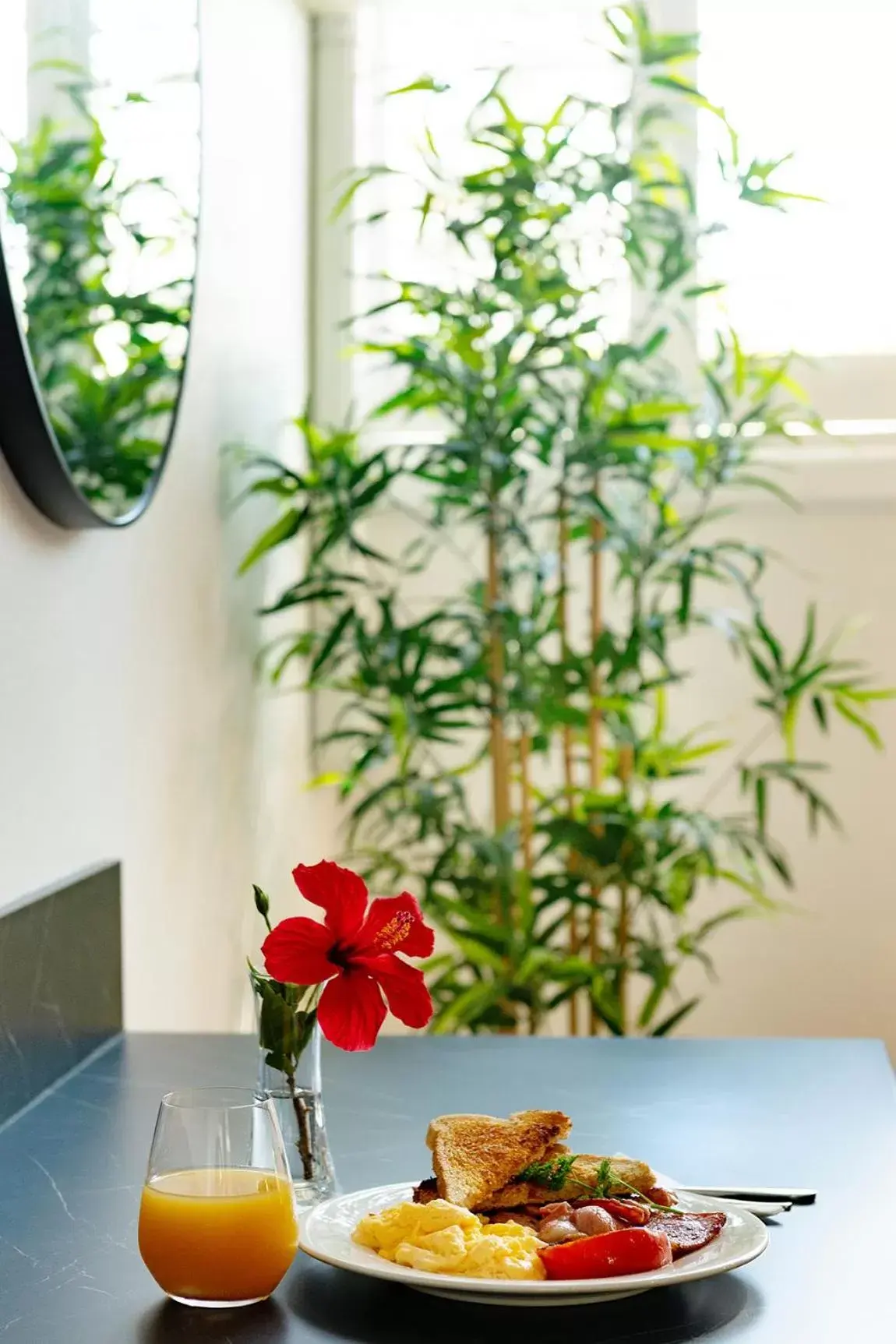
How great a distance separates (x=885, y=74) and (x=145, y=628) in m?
1.80

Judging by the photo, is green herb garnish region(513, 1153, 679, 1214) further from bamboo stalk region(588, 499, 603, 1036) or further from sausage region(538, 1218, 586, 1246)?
bamboo stalk region(588, 499, 603, 1036)

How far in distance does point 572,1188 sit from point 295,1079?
177 millimetres

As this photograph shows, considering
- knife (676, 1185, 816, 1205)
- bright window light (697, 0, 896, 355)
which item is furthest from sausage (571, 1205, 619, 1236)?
bright window light (697, 0, 896, 355)

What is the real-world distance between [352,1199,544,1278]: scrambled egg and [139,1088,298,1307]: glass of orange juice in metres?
0.05

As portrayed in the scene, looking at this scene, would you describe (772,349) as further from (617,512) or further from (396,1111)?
(396,1111)

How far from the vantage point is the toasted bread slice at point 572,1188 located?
0.86 metres

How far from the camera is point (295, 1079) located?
3.10 ft

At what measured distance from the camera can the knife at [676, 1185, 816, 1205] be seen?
0.92 metres

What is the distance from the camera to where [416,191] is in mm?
2799

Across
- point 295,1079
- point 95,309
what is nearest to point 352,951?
point 295,1079

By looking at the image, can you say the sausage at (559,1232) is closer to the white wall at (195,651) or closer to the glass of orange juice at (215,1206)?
the glass of orange juice at (215,1206)

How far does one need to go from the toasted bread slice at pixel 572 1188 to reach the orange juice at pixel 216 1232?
132mm

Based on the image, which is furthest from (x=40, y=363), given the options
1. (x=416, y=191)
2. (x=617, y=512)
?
(x=416, y=191)

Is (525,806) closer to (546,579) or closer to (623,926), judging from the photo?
(623,926)
